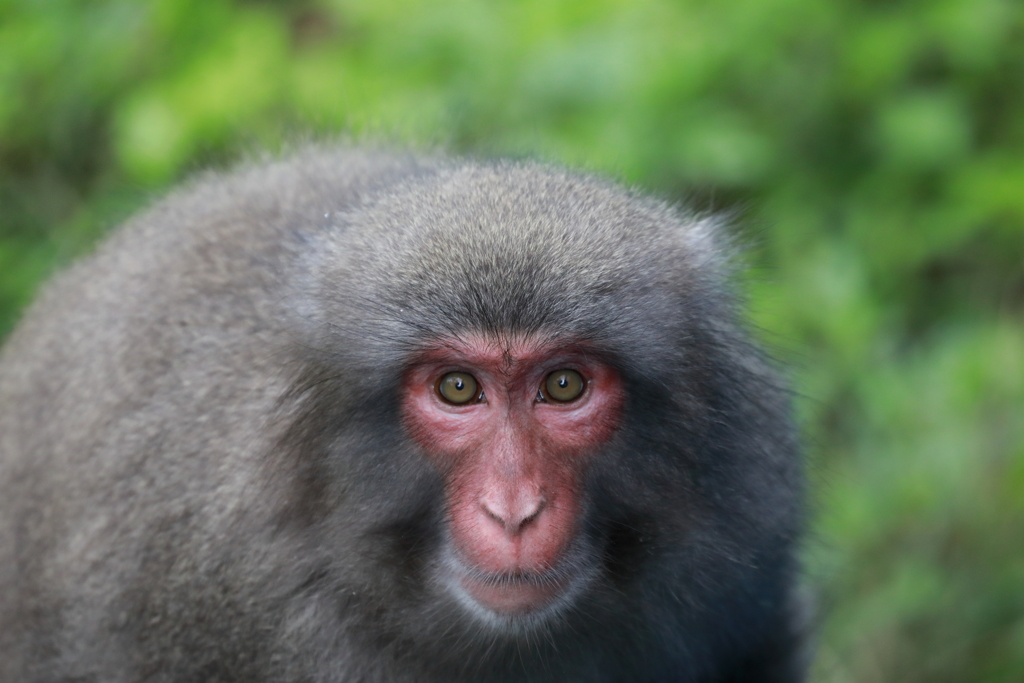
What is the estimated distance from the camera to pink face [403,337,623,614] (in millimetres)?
3078

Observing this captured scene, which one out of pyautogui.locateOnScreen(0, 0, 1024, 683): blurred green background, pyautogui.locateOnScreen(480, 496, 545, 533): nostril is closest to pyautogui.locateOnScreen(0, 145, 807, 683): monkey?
pyautogui.locateOnScreen(480, 496, 545, 533): nostril

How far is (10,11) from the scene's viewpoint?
7043mm

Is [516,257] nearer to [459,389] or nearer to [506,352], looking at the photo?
[506,352]

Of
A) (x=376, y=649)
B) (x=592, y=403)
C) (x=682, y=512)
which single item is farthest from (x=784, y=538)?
(x=376, y=649)

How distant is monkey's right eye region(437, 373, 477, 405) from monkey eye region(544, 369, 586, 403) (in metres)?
0.20

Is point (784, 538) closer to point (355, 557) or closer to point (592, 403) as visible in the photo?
point (592, 403)

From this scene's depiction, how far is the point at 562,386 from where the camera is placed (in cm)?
318

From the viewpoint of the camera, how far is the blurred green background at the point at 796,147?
19.2ft

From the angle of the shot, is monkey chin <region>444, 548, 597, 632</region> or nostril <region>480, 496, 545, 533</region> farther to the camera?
monkey chin <region>444, 548, 597, 632</region>

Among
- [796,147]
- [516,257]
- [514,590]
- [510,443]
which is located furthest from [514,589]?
[796,147]

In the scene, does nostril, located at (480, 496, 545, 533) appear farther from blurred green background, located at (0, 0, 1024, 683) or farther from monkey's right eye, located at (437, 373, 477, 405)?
blurred green background, located at (0, 0, 1024, 683)

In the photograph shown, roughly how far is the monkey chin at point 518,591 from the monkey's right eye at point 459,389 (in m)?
0.43

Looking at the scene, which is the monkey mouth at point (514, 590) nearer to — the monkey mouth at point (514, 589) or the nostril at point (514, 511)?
the monkey mouth at point (514, 589)

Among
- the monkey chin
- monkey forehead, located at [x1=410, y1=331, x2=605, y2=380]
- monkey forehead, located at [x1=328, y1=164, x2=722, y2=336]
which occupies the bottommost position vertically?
the monkey chin
